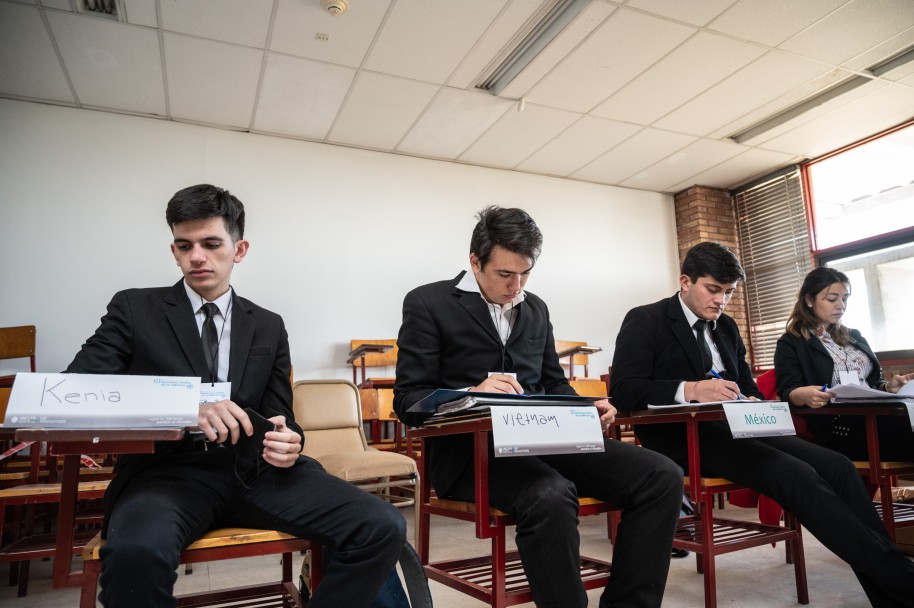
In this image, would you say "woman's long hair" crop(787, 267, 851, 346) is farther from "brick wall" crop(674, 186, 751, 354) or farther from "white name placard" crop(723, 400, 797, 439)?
"brick wall" crop(674, 186, 751, 354)

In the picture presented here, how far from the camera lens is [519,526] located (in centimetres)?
142

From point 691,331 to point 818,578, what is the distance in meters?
1.06

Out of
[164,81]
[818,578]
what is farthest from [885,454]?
[164,81]

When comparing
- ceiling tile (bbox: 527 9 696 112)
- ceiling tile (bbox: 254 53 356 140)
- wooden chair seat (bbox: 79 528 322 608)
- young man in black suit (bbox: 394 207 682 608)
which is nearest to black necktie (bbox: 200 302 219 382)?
wooden chair seat (bbox: 79 528 322 608)

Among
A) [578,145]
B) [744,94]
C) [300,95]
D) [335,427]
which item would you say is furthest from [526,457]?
[578,145]

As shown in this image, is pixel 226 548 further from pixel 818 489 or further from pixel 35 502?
pixel 818 489

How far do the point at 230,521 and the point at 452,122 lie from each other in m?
4.46

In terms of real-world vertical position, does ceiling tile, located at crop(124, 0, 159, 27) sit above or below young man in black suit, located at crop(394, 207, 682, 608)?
above

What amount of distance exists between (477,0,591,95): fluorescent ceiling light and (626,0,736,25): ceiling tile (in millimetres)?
370

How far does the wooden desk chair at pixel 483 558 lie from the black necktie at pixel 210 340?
54 cm

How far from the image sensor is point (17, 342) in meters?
4.24

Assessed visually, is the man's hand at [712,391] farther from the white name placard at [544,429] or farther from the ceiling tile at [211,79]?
the ceiling tile at [211,79]

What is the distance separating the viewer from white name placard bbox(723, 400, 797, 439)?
5.74 ft

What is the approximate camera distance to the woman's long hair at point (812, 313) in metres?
2.59
